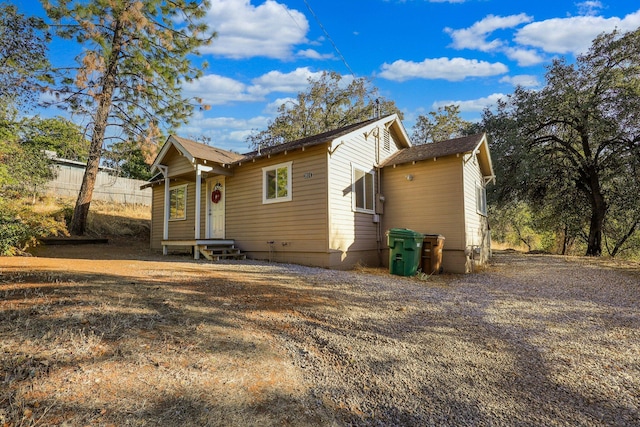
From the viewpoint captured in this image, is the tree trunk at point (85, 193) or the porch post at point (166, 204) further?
the tree trunk at point (85, 193)

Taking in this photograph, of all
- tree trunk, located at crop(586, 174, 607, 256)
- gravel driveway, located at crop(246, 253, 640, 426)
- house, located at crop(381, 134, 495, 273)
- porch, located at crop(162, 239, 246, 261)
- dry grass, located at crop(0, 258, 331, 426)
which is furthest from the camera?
tree trunk, located at crop(586, 174, 607, 256)

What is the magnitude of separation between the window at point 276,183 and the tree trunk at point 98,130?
8.24 meters

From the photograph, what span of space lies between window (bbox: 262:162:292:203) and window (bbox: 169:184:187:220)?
4.50 metres

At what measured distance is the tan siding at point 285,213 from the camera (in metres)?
9.35

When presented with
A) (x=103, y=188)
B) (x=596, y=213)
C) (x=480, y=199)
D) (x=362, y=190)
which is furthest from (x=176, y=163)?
(x=596, y=213)

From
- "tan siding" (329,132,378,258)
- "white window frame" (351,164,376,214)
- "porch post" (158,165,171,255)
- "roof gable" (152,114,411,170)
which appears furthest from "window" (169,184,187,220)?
"white window frame" (351,164,376,214)

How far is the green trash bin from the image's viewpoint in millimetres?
8586

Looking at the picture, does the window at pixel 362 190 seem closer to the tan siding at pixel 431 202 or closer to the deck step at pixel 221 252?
the tan siding at pixel 431 202

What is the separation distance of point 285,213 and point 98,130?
31.4 feet

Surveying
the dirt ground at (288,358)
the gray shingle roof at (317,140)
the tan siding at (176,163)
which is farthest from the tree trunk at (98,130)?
the dirt ground at (288,358)

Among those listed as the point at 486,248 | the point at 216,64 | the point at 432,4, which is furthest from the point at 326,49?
the point at 486,248

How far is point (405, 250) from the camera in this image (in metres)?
8.64

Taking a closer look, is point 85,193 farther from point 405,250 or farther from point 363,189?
point 405,250

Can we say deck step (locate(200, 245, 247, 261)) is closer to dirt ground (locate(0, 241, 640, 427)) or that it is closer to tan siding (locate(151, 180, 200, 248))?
tan siding (locate(151, 180, 200, 248))
